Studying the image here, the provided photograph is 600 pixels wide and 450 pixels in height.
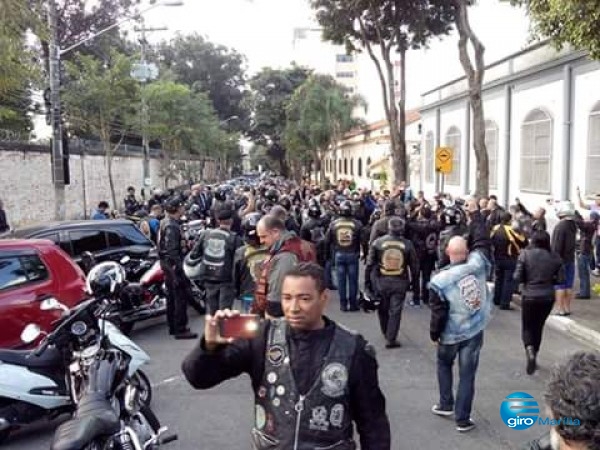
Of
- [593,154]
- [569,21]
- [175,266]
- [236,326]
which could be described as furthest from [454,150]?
[236,326]

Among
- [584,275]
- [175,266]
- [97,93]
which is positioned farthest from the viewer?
[97,93]

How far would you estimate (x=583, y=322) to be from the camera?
30.6 feet

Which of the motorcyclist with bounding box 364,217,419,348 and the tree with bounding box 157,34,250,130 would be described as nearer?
the motorcyclist with bounding box 364,217,419,348

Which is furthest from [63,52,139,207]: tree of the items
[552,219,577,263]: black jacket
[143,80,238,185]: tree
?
[552,219,577,263]: black jacket

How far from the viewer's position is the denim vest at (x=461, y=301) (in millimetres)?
5543

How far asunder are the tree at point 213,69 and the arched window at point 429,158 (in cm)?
4454

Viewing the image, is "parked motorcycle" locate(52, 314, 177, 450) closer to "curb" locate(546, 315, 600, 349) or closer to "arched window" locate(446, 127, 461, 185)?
"curb" locate(546, 315, 600, 349)

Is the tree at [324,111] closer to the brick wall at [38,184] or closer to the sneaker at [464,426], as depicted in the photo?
the brick wall at [38,184]

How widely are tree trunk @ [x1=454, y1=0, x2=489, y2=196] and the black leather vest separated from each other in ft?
45.8

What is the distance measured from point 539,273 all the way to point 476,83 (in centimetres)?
974

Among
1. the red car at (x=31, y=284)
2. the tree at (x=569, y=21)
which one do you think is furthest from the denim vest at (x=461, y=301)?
the tree at (x=569, y=21)

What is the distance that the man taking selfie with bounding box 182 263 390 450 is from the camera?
2.63 m

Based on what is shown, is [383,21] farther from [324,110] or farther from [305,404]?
[305,404]

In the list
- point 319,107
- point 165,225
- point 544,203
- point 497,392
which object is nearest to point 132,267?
point 165,225
